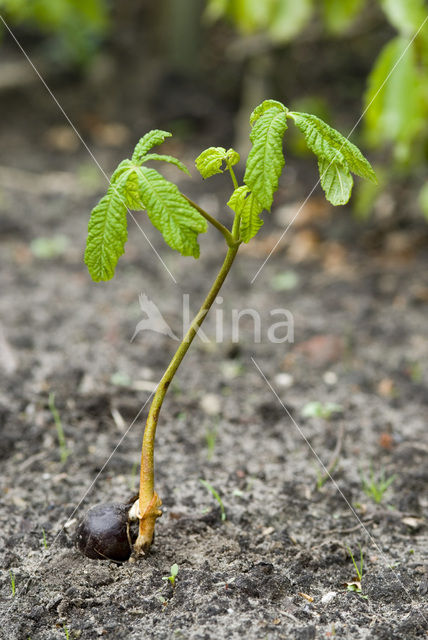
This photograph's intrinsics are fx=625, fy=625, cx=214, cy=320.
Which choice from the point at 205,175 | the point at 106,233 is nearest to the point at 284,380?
the point at 205,175

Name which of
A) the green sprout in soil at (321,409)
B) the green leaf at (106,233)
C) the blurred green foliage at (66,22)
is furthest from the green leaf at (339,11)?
the green leaf at (106,233)

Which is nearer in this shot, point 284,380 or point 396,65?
point 284,380

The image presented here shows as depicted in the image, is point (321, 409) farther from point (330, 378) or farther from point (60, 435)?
point (60, 435)

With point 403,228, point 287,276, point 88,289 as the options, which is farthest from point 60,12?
point 403,228

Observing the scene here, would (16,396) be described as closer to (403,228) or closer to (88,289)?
(88,289)

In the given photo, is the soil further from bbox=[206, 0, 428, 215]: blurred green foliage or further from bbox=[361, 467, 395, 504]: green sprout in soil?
bbox=[206, 0, 428, 215]: blurred green foliage

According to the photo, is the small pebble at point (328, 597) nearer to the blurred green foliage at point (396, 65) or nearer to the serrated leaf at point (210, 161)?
the serrated leaf at point (210, 161)
